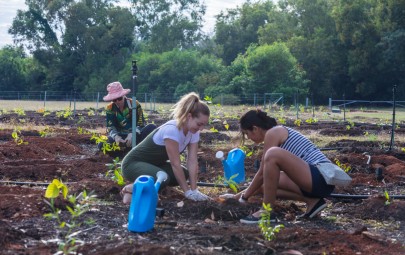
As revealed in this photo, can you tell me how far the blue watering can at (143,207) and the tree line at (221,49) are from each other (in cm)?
4189

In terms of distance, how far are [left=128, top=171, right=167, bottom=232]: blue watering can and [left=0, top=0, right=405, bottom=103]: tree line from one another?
41889mm

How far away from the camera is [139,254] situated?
389 centimetres

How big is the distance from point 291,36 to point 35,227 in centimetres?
5770

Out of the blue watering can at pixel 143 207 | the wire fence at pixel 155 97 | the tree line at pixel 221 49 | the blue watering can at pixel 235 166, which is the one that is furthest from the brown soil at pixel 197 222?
the tree line at pixel 221 49

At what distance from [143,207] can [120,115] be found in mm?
4393

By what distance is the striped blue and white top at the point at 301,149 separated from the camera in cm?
580

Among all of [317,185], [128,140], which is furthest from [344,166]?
[317,185]

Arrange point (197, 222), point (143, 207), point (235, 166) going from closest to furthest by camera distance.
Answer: point (143, 207) → point (197, 222) → point (235, 166)

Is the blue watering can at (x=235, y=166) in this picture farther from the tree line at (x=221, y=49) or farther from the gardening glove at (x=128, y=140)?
the tree line at (x=221, y=49)

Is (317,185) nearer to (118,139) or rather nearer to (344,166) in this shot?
(344,166)

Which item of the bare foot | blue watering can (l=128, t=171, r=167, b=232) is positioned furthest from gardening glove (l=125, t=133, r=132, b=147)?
blue watering can (l=128, t=171, r=167, b=232)

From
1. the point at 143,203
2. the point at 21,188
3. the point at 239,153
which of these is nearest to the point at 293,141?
the point at 143,203

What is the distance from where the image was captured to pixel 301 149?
19.1 feet

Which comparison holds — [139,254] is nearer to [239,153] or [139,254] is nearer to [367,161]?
[239,153]
